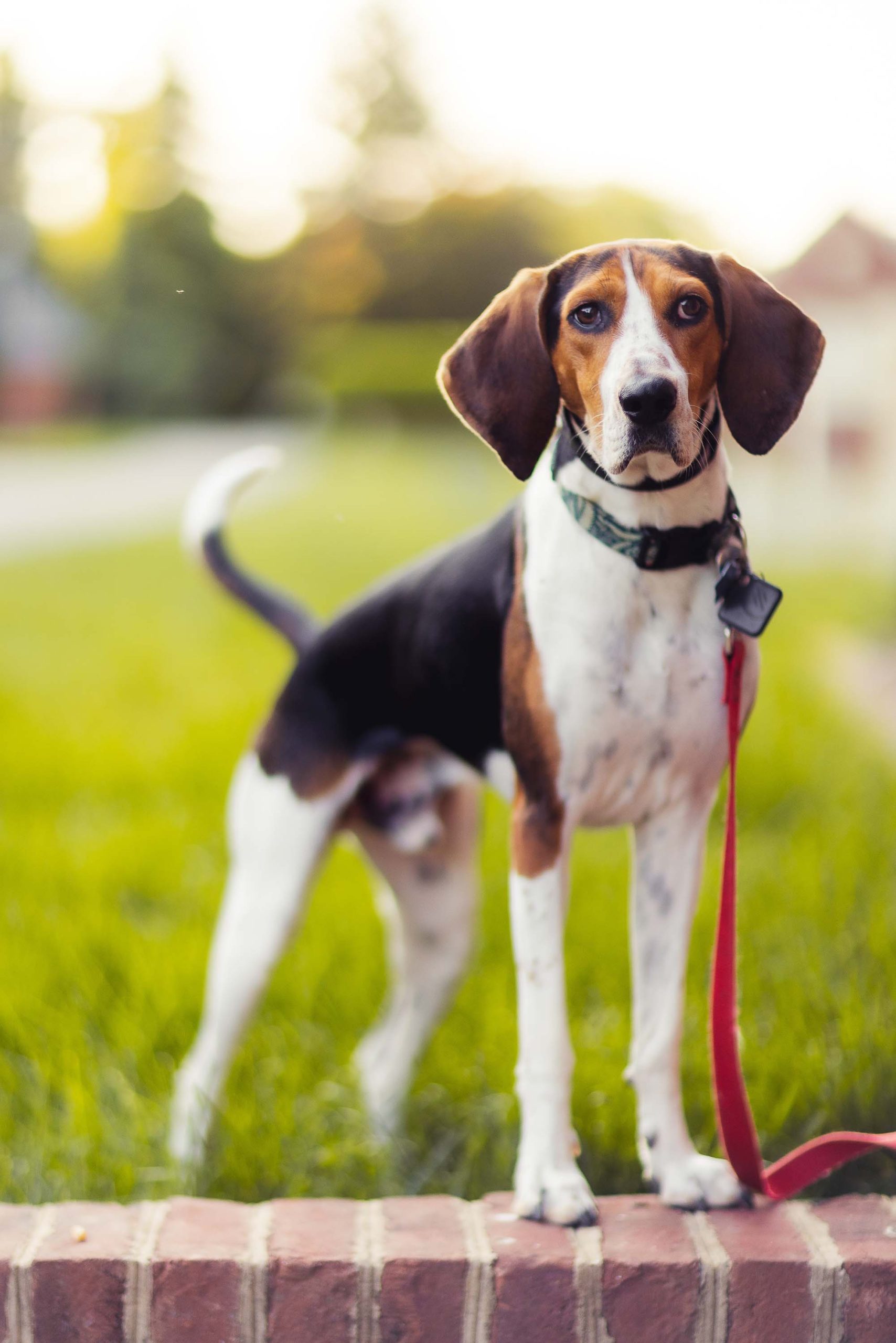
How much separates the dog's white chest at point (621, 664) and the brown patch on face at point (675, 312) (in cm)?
27

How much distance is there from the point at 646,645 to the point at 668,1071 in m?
0.69

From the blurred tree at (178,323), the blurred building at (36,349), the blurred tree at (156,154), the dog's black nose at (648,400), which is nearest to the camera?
the dog's black nose at (648,400)

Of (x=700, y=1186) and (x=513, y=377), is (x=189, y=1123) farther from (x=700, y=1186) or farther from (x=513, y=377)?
(x=513, y=377)

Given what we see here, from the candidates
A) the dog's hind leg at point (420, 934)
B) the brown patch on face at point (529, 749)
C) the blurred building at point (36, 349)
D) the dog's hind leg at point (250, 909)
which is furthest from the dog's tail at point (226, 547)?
the blurred building at point (36, 349)

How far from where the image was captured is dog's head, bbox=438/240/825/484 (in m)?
1.87

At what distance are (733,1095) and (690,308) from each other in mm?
1165

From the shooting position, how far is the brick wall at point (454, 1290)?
1.99 m

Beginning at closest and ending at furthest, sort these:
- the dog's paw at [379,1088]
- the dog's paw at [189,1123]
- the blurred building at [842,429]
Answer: the dog's paw at [189,1123] < the dog's paw at [379,1088] < the blurred building at [842,429]

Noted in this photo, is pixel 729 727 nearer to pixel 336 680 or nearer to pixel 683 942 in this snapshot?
pixel 683 942

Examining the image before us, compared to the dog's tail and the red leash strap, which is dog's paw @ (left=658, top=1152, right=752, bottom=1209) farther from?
the dog's tail

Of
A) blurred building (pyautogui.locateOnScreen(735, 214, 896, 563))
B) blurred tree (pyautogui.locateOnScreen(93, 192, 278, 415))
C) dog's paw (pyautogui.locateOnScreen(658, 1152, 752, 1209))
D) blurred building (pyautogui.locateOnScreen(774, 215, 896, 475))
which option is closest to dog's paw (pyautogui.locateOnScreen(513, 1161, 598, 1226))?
dog's paw (pyautogui.locateOnScreen(658, 1152, 752, 1209))

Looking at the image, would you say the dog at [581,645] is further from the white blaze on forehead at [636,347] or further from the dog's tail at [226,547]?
the dog's tail at [226,547]

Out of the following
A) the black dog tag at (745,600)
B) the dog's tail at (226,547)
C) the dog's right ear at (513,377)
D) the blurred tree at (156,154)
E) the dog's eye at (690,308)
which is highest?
the dog's eye at (690,308)

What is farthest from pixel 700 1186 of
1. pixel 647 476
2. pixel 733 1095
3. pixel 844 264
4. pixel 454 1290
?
pixel 844 264
